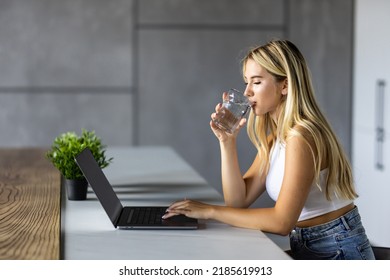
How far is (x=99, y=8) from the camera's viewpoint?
5.87 m

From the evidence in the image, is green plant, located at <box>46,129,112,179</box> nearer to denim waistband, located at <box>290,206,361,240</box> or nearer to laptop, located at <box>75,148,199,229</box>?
laptop, located at <box>75,148,199,229</box>

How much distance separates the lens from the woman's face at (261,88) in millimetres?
2412

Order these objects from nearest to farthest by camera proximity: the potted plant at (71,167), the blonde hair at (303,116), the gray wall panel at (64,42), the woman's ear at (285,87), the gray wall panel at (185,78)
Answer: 1. the blonde hair at (303,116)
2. the woman's ear at (285,87)
3. the potted plant at (71,167)
4. the gray wall panel at (64,42)
5. the gray wall panel at (185,78)

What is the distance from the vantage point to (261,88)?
2.41m

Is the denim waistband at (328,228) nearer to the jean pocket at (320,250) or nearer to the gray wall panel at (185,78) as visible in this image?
the jean pocket at (320,250)

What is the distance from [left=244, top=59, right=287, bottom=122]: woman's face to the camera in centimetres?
241

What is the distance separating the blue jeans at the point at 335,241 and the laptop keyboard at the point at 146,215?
1.37 ft

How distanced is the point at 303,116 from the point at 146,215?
0.55 m

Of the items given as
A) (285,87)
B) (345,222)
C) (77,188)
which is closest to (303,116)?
(285,87)

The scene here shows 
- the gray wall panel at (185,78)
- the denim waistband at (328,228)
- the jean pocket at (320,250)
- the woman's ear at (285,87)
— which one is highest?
the gray wall panel at (185,78)

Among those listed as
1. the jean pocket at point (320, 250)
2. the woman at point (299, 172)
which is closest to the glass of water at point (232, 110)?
the woman at point (299, 172)

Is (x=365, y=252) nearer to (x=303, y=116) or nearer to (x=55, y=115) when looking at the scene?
(x=303, y=116)
